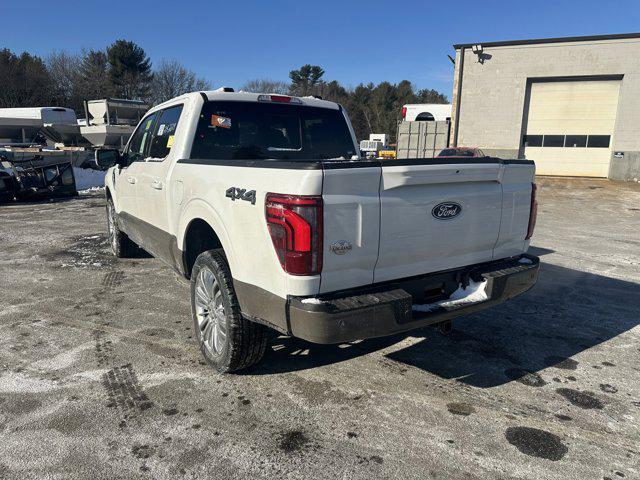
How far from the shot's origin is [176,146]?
4055 mm

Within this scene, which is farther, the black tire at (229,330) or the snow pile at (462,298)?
the black tire at (229,330)

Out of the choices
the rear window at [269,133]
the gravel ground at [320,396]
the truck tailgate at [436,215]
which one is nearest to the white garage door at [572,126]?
the gravel ground at [320,396]

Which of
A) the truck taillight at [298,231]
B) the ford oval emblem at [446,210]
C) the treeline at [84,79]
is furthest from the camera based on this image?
the treeline at [84,79]

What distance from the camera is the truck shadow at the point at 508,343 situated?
139 inches

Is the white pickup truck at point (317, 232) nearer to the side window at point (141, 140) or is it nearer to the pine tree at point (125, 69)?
the side window at point (141, 140)

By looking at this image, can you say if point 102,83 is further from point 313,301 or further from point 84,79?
point 313,301

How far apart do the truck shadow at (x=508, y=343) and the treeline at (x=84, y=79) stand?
49291 millimetres

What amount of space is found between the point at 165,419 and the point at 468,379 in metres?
2.09

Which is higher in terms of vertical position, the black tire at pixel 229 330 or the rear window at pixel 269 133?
the rear window at pixel 269 133

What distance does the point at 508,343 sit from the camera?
400 cm

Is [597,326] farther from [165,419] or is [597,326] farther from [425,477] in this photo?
[165,419]

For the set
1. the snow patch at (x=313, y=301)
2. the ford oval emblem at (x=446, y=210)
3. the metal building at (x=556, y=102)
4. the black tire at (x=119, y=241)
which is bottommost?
the black tire at (x=119, y=241)

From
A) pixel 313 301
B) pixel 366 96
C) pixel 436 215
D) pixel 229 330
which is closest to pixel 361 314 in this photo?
pixel 313 301

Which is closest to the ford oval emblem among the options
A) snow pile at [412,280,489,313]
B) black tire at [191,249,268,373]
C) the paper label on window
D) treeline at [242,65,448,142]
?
snow pile at [412,280,489,313]
